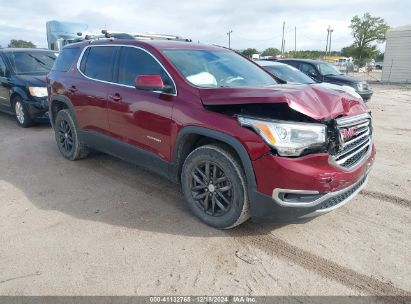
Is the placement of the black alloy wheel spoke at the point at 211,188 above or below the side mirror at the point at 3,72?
below

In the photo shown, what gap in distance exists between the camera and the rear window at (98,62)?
4.44m

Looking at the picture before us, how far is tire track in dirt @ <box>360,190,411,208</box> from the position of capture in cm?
391

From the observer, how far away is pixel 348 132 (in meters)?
3.05

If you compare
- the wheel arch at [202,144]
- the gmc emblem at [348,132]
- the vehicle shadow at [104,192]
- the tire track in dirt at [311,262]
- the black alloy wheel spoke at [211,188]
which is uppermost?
the gmc emblem at [348,132]

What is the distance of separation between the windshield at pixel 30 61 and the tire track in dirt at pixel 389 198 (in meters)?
7.75

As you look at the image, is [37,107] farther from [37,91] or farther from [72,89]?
[72,89]

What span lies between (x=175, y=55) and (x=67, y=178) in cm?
234

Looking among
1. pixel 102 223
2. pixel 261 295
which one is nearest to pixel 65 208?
pixel 102 223

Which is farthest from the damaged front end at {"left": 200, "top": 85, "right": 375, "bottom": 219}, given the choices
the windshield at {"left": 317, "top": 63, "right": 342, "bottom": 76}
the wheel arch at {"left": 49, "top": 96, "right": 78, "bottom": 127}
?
the windshield at {"left": 317, "top": 63, "right": 342, "bottom": 76}

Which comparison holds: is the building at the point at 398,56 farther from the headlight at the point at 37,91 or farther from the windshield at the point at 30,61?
the headlight at the point at 37,91

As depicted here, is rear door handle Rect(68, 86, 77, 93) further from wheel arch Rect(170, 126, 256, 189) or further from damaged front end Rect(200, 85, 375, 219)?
damaged front end Rect(200, 85, 375, 219)

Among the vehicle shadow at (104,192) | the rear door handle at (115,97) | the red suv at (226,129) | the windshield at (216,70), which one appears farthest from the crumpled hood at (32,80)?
the windshield at (216,70)

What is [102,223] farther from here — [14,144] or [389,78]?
[389,78]

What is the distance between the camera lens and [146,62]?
3.90 metres
